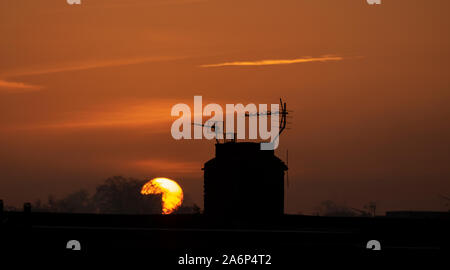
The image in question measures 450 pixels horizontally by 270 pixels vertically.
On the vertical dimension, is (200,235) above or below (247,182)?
below

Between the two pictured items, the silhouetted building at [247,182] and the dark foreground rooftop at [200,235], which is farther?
the silhouetted building at [247,182]

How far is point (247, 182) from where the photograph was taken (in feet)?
175

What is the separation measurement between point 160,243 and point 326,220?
11782 millimetres

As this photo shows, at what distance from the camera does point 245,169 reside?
53.5 m

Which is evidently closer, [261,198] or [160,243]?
[160,243]

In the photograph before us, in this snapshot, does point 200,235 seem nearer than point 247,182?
Yes

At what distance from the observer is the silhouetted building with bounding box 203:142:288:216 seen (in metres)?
53.3

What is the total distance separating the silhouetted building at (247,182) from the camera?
5331 cm

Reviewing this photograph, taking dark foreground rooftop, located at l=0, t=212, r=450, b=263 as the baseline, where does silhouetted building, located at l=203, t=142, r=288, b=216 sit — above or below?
above

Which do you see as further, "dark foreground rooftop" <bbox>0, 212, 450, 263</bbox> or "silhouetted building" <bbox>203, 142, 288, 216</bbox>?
"silhouetted building" <bbox>203, 142, 288, 216</bbox>

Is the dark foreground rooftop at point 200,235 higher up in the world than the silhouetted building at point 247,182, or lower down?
lower down
